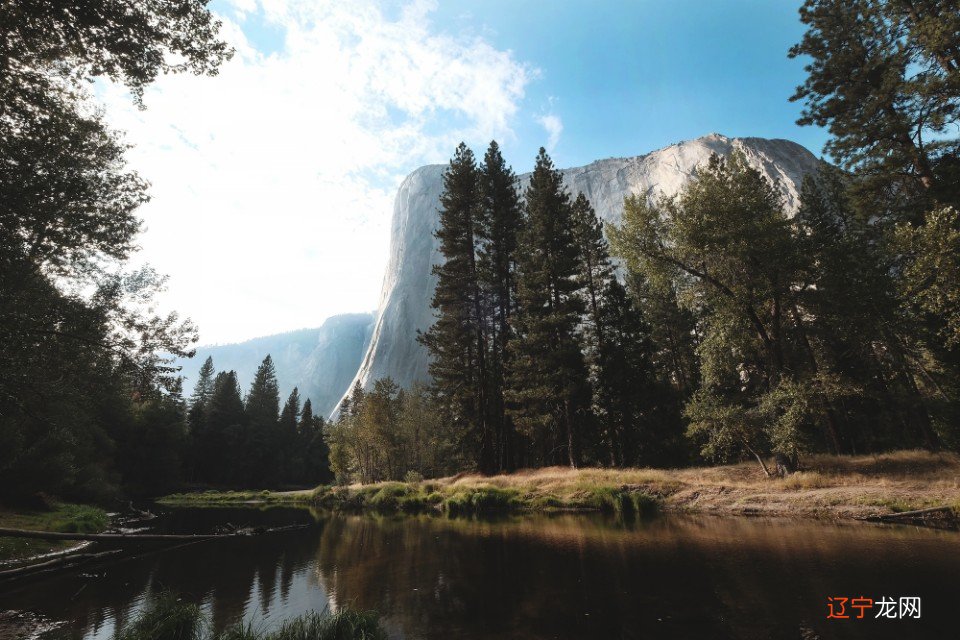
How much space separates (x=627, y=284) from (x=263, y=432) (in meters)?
71.5

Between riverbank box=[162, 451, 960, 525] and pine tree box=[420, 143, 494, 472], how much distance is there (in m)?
7.02

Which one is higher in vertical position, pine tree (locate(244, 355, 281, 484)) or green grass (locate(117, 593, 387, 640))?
pine tree (locate(244, 355, 281, 484))

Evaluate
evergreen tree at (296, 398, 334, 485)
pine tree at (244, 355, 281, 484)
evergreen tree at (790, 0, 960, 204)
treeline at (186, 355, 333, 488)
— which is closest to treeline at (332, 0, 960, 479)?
evergreen tree at (790, 0, 960, 204)

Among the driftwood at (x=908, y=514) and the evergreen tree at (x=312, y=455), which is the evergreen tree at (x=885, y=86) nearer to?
the driftwood at (x=908, y=514)

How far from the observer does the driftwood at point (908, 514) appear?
10984 millimetres

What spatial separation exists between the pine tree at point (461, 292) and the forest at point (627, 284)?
0.56ft

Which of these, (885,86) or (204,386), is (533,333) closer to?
(885,86)

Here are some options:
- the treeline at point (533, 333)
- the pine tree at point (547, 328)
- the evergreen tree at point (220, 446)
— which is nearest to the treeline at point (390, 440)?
the treeline at point (533, 333)

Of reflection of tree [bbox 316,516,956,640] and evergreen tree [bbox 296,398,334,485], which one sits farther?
evergreen tree [bbox 296,398,334,485]

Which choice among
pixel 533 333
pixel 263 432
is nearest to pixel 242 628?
pixel 533 333

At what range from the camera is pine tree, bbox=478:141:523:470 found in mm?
30781

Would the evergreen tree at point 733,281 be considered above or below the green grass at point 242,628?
above

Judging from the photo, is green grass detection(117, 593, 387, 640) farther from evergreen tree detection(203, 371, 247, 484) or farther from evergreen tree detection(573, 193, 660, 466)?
evergreen tree detection(203, 371, 247, 484)

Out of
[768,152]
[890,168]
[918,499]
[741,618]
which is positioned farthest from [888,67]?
[768,152]
